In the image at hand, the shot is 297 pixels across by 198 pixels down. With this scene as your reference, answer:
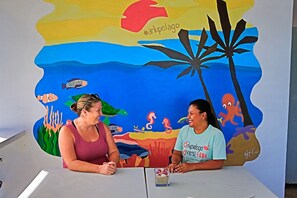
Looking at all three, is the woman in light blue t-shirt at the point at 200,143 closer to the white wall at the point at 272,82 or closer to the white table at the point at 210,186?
the white table at the point at 210,186

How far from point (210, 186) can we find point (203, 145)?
58cm

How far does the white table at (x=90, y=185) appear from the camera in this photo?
2086mm

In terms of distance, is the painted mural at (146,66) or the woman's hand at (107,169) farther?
the painted mural at (146,66)

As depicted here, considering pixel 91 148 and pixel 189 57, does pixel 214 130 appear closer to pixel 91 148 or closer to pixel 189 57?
pixel 189 57

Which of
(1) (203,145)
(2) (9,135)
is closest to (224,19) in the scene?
(1) (203,145)

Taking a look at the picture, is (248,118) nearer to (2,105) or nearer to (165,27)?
(165,27)

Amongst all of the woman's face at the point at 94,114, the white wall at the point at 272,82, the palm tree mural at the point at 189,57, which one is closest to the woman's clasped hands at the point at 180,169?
the woman's face at the point at 94,114

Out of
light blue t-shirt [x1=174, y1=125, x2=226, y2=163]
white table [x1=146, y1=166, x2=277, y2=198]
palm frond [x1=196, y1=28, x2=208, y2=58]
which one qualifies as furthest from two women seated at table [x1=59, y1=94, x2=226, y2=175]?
palm frond [x1=196, y1=28, x2=208, y2=58]

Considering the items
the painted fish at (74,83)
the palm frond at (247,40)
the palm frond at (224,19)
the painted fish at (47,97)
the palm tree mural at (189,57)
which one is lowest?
the painted fish at (47,97)

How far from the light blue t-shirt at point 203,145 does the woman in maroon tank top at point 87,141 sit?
57cm

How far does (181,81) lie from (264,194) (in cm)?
141

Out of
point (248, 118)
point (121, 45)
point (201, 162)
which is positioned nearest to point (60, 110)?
point (121, 45)

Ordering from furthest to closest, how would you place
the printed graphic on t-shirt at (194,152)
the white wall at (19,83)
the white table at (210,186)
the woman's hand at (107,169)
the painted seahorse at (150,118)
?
1. the painted seahorse at (150,118)
2. the white wall at (19,83)
3. the printed graphic on t-shirt at (194,152)
4. the woman's hand at (107,169)
5. the white table at (210,186)

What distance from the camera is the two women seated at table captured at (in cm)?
256
